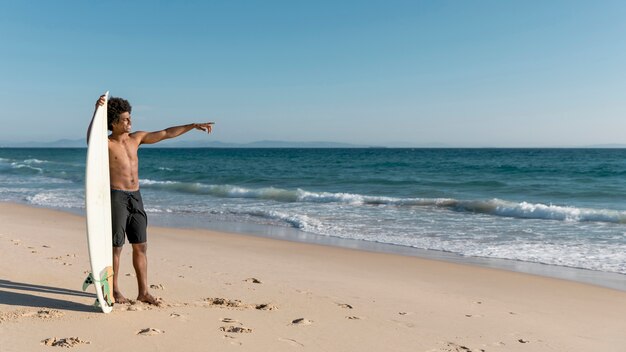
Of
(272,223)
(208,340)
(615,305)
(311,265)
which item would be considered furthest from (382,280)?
(272,223)

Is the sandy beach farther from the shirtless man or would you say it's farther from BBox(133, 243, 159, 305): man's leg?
the shirtless man

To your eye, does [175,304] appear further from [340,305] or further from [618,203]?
[618,203]

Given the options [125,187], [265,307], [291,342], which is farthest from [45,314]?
[291,342]

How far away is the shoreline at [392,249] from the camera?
284 inches

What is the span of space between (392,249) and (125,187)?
5.72 metres

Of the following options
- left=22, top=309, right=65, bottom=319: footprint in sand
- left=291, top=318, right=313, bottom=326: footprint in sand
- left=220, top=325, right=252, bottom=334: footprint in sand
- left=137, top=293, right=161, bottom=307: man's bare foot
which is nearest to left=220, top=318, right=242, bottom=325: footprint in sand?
left=220, top=325, right=252, bottom=334: footprint in sand

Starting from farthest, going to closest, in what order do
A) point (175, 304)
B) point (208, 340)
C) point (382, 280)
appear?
point (382, 280), point (175, 304), point (208, 340)

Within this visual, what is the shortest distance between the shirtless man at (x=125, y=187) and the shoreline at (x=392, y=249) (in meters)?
5.09

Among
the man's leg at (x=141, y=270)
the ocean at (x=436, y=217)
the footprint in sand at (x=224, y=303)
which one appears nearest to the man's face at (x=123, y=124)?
the man's leg at (x=141, y=270)

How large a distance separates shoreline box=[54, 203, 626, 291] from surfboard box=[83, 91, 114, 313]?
17.8 ft

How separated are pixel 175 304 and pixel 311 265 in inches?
120

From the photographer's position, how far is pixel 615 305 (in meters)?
5.74

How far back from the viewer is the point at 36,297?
4.72 meters

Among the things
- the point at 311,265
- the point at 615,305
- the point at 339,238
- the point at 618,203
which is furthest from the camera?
the point at 618,203
